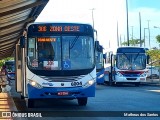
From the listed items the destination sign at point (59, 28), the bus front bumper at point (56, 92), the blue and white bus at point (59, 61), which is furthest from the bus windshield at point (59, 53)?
the bus front bumper at point (56, 92)

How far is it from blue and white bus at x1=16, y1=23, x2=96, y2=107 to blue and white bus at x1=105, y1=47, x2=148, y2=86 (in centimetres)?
1842

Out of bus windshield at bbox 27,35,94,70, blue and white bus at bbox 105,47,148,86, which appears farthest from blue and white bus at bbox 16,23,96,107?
blue and white bus at bbox 105,47,148,86

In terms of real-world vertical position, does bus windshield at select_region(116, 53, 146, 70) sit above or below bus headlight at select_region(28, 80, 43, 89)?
above

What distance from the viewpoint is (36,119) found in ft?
44.3

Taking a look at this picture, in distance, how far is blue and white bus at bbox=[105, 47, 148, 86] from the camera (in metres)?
34.7

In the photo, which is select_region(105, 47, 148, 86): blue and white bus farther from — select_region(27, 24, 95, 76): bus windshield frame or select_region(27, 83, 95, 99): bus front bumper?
select_region(27, 83, 95, 99): bus front bumper

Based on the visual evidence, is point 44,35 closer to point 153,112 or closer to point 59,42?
point 59,42

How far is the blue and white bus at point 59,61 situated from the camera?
52.3 feet

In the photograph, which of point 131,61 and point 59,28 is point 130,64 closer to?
point 131,61

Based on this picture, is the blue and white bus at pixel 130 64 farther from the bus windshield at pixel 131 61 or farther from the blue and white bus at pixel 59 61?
the blue and white bus at pixel 59 61

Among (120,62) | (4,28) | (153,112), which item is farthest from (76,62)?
(120,62)

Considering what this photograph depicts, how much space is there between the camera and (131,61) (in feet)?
115

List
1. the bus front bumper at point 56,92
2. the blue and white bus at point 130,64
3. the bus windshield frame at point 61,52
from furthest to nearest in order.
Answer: the blue and white bus at point 130,64 < the bus windshield frame at point 61,52 < the bus front bumper at point 56,92

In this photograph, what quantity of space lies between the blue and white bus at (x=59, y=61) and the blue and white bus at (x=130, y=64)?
60.4ft
